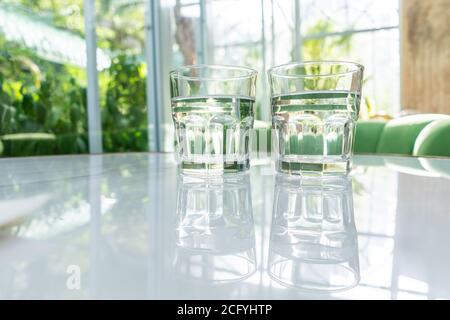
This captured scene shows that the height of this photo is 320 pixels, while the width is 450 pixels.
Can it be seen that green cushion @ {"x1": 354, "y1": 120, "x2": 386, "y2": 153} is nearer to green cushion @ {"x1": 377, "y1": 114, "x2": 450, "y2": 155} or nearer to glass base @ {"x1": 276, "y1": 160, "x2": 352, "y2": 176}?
green cushion @ {"x1": 377, "y1": 114, "x2": 450, "y2": 155}

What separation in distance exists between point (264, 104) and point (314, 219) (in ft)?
10.7

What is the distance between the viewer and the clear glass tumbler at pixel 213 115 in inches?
15.2

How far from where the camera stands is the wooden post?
143 inches

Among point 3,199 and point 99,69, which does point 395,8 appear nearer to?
point 99,69

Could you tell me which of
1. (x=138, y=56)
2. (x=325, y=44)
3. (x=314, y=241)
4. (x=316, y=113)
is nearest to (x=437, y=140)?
(x=316, y=113)

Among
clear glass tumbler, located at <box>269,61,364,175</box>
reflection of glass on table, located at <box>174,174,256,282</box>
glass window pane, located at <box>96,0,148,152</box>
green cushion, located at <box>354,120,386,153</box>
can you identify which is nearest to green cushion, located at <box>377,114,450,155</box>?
green cushion, located at <box>354,120,386,153</box>

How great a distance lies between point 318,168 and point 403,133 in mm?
735

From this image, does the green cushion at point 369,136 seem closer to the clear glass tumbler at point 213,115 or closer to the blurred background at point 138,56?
the clear glass tumbler at point 213,115

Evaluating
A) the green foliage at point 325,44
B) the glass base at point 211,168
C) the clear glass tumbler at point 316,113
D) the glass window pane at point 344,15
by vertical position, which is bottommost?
the glass base at point 211,168

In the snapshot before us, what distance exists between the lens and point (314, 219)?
209mm

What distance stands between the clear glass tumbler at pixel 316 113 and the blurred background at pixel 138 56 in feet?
5.77

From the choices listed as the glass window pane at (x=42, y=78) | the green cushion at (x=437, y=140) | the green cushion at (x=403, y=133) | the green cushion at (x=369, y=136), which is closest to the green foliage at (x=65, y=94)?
the glass window pane at (x=42, y=78)

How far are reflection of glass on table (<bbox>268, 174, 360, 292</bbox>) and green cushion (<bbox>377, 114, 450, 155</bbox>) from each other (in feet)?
2.43
